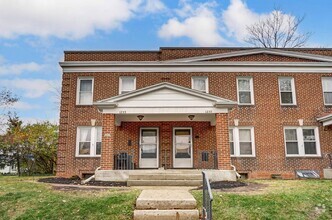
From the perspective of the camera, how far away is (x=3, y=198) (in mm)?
7285

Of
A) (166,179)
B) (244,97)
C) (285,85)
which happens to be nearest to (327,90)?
(285,85)

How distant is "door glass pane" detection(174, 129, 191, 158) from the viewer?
15.0 meters

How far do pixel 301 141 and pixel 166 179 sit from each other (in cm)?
893

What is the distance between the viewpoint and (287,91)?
16016 mm

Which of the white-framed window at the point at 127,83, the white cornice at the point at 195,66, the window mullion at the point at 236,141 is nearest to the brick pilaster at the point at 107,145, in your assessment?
the white-framed window at the point at 127,83

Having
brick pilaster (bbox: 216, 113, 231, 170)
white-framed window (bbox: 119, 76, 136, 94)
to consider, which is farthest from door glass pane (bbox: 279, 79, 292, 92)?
white-framed window (bbox: 119, 76, 136, 94)

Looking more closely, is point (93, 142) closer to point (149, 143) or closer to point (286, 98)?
point (149, 143)

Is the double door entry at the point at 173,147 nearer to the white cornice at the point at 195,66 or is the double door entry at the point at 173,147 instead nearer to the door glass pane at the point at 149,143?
the door glass pane at the point at 149,143

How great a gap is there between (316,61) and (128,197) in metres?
14.3

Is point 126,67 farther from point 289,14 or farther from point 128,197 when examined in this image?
point 289,14

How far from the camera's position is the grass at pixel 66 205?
19.4 feet

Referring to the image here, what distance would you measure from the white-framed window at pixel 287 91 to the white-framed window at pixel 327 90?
180 centimetres

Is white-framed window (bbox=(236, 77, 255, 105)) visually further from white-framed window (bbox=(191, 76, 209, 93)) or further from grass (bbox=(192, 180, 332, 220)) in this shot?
grass (bbox=(192, 180, 332, 220))

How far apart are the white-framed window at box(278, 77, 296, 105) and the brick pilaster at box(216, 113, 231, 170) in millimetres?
5885
